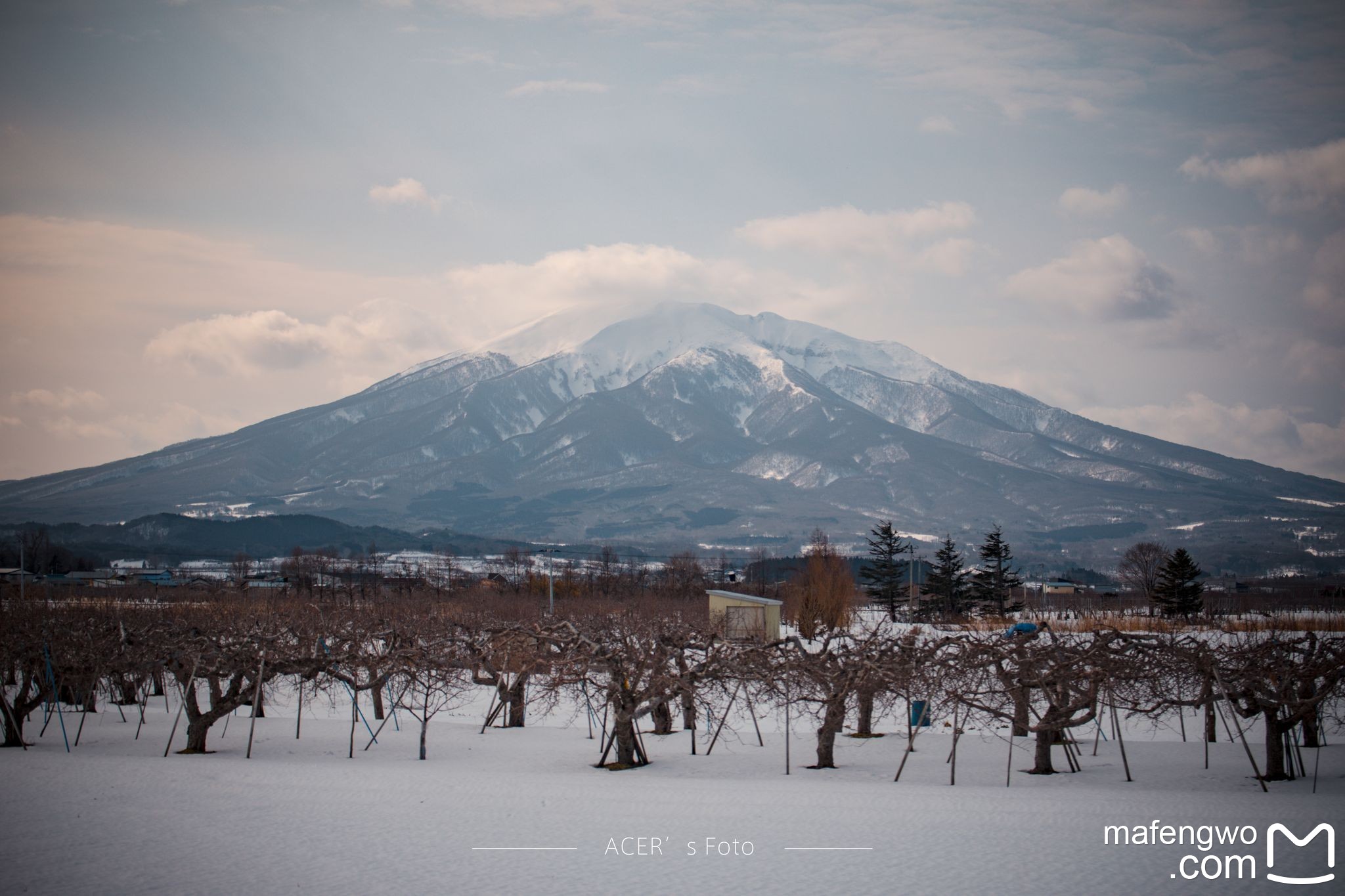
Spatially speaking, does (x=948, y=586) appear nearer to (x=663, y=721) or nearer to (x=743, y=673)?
(x=663, y=721)

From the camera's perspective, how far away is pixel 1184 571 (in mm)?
67500

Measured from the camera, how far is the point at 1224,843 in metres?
17.7

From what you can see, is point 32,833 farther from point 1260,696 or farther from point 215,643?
point 1260,696

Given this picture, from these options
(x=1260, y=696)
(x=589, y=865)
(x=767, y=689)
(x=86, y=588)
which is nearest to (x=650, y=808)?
(x=589, y=865)

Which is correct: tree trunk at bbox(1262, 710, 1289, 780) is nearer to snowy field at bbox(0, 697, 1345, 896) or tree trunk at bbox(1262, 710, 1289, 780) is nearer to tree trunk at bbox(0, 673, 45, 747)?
snowy field at bbox(0, 697, 1345, 896)

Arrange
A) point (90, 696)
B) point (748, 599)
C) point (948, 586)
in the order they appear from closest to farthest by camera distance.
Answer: point (90, 696) → point (748, 599) → point (948, 586)

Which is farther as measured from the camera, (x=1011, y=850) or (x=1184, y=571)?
(x=1184, y=571)

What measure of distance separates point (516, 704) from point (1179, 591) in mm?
48533

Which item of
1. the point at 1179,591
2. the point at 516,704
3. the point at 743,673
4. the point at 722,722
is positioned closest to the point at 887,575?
the point at 1179,591

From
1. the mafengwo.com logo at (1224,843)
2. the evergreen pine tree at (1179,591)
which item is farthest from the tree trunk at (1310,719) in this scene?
the evergreen pine tree at (1179,591)

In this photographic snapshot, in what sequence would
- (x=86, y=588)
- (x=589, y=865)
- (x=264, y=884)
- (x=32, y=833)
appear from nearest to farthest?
(x=264, y=884)
(x=589, y=865)
(x=32, y=833)
(x=86, y=588)

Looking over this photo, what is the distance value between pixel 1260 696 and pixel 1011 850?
9079mm

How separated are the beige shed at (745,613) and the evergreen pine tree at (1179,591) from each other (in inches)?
1037

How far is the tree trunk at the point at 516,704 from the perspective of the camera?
33031 millimetres
